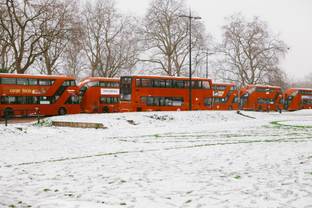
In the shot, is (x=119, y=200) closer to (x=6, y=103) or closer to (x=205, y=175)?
(x=205, y=175)

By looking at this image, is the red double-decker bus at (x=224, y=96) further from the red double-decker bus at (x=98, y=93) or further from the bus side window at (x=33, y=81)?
the bus side window at (x=33, y=81)

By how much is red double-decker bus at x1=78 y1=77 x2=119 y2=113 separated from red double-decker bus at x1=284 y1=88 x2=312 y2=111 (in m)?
22.4

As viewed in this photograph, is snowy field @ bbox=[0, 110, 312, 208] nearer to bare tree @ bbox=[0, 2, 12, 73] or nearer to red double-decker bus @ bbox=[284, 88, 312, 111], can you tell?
bare tree @ bbox=[0, 2, 12, 73]

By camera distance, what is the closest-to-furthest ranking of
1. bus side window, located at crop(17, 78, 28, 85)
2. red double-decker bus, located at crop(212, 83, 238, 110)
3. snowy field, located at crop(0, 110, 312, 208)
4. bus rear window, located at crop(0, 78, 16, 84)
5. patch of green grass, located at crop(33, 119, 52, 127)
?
snowy field, located at crop(0, 110, 312, 208) → patch of green grass, located at crop(33, 119, 52, 127) → bus rear window, located at crop(0, 78, 16, 84) → bus side window, located at crop(17, 78, 28, 85) → red double-decker bus, located at crop(212, 83, 238, 110)

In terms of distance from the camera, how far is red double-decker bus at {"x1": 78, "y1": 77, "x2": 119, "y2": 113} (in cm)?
3384

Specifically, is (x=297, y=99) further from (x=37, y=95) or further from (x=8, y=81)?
(x=8, y=81)

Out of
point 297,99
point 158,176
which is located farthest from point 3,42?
point 158,176

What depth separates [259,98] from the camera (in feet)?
143

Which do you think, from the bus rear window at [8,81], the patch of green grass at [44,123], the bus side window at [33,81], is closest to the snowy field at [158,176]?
the patch of green grass at [44,123]

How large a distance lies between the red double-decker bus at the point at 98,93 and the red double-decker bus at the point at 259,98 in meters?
15.8

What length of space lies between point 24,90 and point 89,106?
673 cm

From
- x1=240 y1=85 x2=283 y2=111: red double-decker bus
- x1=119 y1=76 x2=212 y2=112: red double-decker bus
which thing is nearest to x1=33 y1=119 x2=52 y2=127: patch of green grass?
x1=119 y1=76 x2=212 y2=112: red double-decker bus

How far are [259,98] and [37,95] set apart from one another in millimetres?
24745

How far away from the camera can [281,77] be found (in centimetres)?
5159
